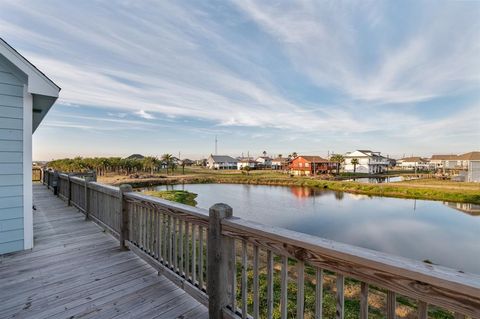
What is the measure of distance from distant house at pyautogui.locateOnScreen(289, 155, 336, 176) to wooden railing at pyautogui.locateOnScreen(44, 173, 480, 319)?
47.9 m

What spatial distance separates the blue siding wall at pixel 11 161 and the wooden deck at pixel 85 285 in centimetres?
34

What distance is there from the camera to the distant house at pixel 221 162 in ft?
264

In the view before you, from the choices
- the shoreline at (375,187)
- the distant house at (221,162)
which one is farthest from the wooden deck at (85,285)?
the distant house at (221,162)

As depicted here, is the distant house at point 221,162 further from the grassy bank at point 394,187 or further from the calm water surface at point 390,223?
the calm water surface at point 390,223

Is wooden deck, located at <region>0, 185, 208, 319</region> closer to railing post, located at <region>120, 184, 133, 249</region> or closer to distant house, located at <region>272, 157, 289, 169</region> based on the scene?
railing post, located at <region>120, 184, 133, 249</region>

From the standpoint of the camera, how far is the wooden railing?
96 centimetres

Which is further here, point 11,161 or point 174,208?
point 11,161

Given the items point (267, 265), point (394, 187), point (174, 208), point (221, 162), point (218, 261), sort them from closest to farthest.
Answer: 1. point (267, 265)
2. point (218, 261)
3. point (174, 208)
4. point (394, 187)
5. point (221, 162)

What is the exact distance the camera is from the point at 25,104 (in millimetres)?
3781

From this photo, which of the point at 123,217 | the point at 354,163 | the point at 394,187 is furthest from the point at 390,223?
the point at 354,163

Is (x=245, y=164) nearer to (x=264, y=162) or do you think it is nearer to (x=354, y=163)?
(x=264, y=162)

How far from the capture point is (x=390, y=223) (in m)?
16.6

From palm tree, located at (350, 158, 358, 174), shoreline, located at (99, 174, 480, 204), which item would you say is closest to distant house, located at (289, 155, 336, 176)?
palm tree, located at (350, 158, 358, 174)

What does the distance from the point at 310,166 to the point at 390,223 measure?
35390 mm
